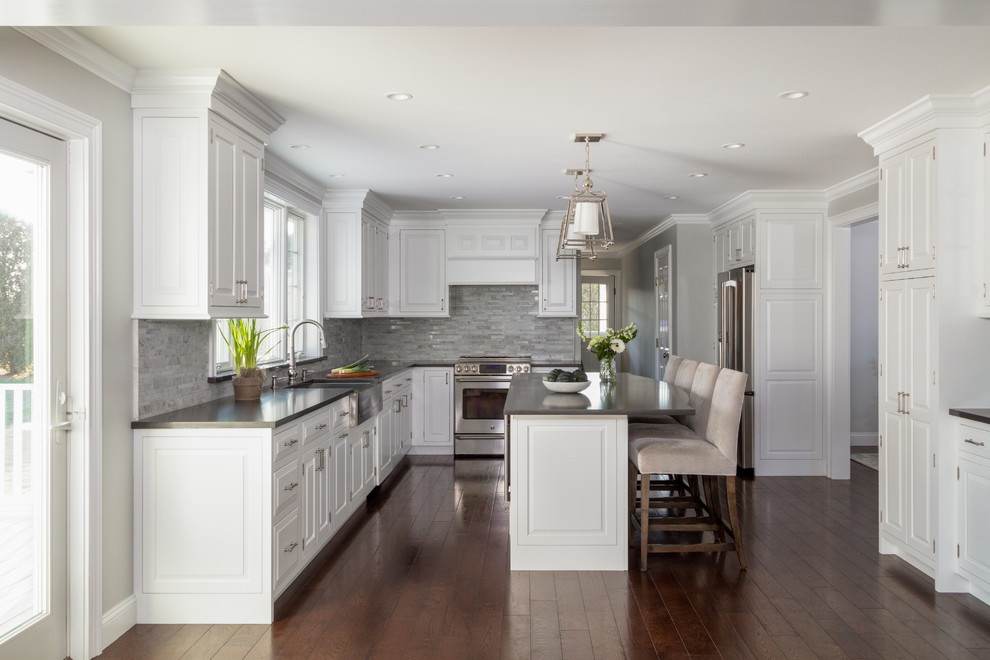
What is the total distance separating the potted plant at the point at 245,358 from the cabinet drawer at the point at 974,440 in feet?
11.9

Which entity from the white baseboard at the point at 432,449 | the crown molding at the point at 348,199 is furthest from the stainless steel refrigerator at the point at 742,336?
the crown molding at the point at 348,199

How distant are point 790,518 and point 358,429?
117 inches

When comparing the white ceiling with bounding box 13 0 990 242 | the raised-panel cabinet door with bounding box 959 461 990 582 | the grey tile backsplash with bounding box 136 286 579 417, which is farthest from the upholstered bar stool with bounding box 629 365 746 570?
the grey tile backsplash with bounding box 136 286 579 417

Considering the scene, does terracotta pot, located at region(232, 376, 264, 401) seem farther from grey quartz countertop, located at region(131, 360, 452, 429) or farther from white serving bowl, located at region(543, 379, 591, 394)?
white serving bowl, located at region(543, 379, 591, 394)

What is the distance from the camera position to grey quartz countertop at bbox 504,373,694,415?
3.66 meters

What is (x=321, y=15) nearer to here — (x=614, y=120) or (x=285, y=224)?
(x=614, y=120)

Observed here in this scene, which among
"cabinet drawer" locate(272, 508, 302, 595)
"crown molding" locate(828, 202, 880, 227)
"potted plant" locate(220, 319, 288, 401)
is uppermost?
"crown molding" locate(828, 202, 880, 227)

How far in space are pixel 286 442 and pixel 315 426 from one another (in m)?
0.46

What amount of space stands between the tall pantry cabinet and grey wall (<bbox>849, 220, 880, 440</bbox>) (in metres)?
3.95

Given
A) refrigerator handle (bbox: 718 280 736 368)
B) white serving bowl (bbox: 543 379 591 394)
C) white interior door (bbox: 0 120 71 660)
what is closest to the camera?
white interior door (bbox: 0 120 71 660)

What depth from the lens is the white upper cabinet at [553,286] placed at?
7258 millimetres

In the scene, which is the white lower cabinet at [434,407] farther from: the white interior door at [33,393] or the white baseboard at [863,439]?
the white interior door at [33,393]

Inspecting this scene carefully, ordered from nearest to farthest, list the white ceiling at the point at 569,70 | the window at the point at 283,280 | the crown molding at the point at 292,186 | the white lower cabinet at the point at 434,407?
the white ceiling at the point at 569,70 < the crown molding at the point at 292,186 < the window at the point at 283,280 < the white lower cabinet at the point at 434,407

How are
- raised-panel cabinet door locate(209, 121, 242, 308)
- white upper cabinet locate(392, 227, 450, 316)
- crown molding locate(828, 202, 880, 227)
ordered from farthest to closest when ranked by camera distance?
white upper cabinet locate(392, 227, 450, 316) → crown molding locate(828, 202, 880, 227) → raised-panel cabinet door locate(209, 121, 242, 308)
